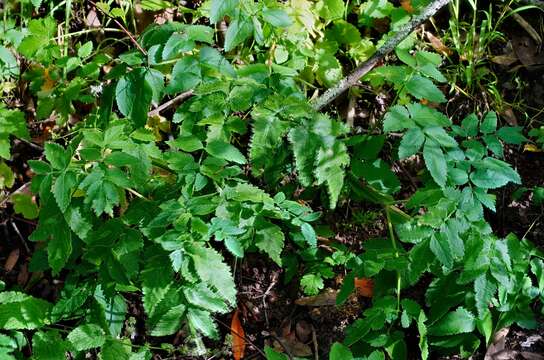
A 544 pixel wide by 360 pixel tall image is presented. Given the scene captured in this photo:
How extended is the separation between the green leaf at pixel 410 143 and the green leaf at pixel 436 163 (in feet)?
0.10

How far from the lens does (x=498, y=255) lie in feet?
8.52

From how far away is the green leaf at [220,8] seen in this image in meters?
2.23

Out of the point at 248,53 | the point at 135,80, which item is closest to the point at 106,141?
the point at 135,80

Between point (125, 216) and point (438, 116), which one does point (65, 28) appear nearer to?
point (125, 216)

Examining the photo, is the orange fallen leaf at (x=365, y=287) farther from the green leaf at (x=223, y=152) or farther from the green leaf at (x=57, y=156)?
the green leaf at (x=57, y=156)

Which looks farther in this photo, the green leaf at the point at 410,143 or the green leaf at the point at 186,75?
the green leaf at the point at 410,143

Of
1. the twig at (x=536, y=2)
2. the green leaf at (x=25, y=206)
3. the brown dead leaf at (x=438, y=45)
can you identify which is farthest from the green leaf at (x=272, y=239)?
the twig at (x=536, y=2)

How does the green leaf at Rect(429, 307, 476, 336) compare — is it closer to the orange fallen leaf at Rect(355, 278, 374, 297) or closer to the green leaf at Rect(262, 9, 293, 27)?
the orange fallen leaf at Rect(355, 278, 374, 297)

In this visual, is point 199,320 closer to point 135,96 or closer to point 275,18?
point 135,96

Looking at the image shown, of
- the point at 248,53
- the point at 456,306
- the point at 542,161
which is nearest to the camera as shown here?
the point at 456,306

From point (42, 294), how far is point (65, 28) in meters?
1.30

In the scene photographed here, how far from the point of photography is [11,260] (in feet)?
10.9

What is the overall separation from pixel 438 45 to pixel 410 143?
1290mm

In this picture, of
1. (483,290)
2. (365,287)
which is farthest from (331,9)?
(483,290)
